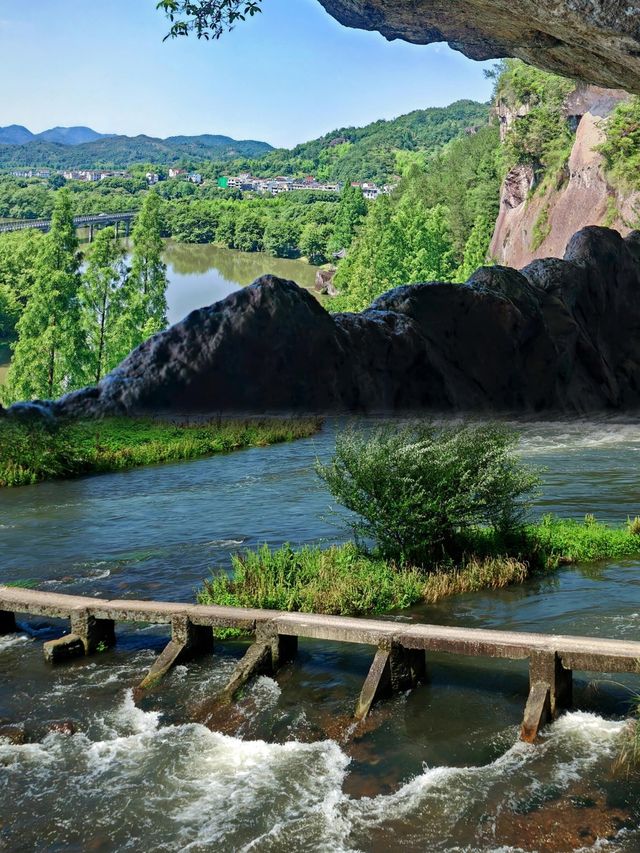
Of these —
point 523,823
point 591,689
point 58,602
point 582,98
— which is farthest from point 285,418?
point 582,98

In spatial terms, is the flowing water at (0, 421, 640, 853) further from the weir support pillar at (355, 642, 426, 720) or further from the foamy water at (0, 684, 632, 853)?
the weir support pillar at (355, 642, 426, 720)

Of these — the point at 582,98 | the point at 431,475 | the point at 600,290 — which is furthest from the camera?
the point at 582,98

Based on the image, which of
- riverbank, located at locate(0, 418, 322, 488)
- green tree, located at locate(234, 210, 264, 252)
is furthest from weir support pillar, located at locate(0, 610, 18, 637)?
green tree, located at locate(234, 210, 264, 252)

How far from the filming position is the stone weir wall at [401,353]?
27125 mm

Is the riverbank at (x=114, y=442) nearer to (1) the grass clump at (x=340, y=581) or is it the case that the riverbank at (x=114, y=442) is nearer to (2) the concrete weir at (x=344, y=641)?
(1) the grass clump at (x=340, y=581)

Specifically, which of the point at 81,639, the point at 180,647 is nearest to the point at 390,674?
the point at 180,647

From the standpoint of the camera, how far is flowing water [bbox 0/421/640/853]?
874 cm

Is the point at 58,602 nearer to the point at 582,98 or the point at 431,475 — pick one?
the point at 431,475

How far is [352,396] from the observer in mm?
29281

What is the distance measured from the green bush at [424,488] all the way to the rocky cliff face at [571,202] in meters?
39.6

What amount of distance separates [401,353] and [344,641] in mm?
18125

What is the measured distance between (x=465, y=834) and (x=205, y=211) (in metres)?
178

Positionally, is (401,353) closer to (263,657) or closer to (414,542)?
(414,542)

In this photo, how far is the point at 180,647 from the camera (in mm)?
12484
